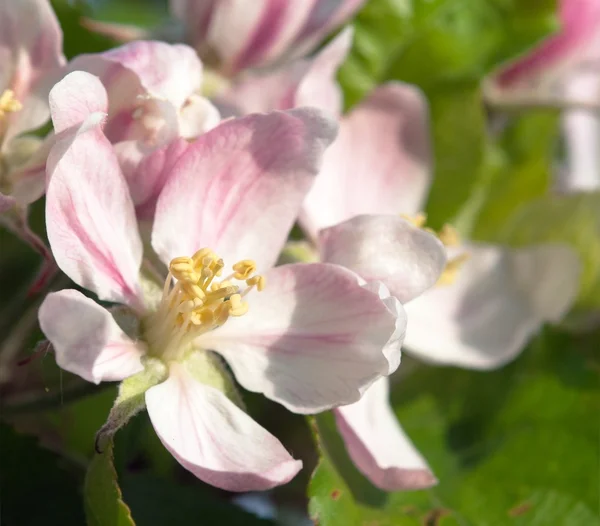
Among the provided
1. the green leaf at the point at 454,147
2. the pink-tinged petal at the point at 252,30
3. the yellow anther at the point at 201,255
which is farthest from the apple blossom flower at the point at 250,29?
the yellow anther at the point at 201,255

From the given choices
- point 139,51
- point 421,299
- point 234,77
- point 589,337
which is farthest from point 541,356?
point 139,51

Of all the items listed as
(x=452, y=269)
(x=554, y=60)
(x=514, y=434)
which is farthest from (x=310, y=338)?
(x=554, y=60)

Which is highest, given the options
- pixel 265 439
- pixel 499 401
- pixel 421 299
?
pixel 265 439

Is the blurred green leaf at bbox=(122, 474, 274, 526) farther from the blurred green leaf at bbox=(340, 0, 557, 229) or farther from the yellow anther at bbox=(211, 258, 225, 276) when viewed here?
the blurred green leaf at bbox=(340, 0, 557, 229)

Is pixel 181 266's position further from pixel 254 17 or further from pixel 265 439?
pixel 254 17

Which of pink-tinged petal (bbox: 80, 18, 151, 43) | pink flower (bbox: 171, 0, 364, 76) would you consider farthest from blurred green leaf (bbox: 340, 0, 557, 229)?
pink-tinged petal (bbox: 80, 18, 151, 43)

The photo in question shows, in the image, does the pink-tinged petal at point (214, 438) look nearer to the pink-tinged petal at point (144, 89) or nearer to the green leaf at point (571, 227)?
the pink-tinged petal at point (144, 89)
